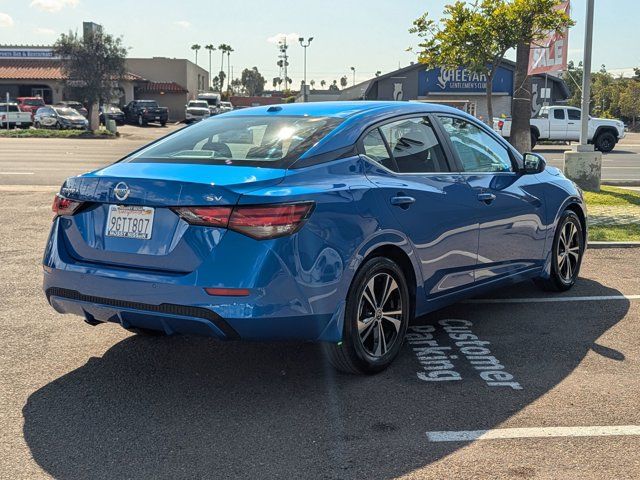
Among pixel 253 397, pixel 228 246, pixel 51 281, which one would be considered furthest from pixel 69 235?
pixel 253 397

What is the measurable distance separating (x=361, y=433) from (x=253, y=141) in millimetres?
1937

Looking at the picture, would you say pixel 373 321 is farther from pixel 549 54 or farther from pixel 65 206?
pixel 549 54

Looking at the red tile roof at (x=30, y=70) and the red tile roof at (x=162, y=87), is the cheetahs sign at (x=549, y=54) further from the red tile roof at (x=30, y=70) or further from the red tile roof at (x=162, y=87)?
the red tile roof at (x=162, y=87)

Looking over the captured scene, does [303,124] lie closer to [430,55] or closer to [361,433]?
[361,433]

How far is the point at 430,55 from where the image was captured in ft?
42.9

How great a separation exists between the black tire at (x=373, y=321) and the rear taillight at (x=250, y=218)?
637 millimetres

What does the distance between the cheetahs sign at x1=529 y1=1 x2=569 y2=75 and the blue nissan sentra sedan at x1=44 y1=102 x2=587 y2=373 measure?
8.69 metres

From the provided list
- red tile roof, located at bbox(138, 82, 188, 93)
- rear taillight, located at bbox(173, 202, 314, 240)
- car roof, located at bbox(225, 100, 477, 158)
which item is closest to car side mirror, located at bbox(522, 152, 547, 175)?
car roof, located at bbox(225, 100, 477, 158)

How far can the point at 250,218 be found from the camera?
3.82 m

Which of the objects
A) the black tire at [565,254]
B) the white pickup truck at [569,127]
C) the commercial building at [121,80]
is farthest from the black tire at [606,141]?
the commercial building at [121,80]

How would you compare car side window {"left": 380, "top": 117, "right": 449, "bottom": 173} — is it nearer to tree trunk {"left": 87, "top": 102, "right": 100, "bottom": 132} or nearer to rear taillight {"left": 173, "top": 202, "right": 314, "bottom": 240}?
rear taillight {"left": 173, "top": 202, "right": 314, "bottom": 240}

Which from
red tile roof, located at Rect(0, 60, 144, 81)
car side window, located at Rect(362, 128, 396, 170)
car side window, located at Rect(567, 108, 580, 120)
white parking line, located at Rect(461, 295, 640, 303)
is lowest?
white parking line, located at Rect(461, 295, 640, 303)

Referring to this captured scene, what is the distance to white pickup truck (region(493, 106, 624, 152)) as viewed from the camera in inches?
1249

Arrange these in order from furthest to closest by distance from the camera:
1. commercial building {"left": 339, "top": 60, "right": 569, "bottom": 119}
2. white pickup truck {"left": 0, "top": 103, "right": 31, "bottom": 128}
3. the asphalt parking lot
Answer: commercial building {"left": 339, "top": 60, "right": 569, "bottom": 119}
white pickup truck {"left": 0, "top": 103, "right": 31, "bottom": 128}
the asphalt parking lot
